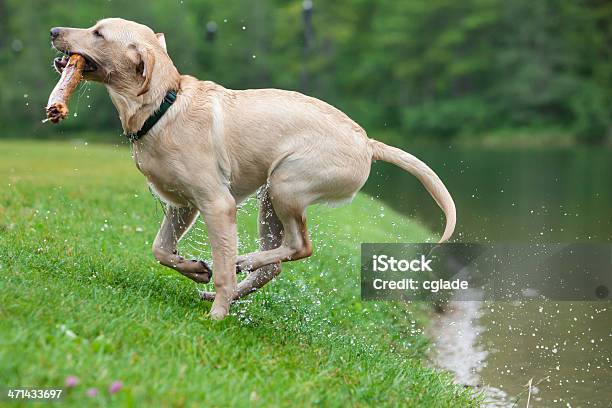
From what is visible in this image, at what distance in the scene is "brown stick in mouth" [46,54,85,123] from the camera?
5.62m

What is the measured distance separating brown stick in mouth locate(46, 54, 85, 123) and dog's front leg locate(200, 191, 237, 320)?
1.12 meters

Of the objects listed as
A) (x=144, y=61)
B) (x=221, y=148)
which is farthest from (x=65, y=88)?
(x=221, y=148)

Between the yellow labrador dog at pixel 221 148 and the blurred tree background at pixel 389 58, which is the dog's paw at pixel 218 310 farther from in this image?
the blurred tree background at pixel 389 58

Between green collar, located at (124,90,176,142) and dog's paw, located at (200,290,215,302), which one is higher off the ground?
green collar, located at (124,90,176,142)

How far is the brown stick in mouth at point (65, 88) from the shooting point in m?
5.62

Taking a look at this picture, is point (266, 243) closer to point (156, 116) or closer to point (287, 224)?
point (287, 224)

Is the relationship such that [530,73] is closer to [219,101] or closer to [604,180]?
[604,180]

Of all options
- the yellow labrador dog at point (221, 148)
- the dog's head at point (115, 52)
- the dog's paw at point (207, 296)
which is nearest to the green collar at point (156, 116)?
the yellow labrador dog at point (221, 148)

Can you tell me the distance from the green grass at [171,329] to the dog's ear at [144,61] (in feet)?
4.53

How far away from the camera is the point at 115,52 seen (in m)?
5.75

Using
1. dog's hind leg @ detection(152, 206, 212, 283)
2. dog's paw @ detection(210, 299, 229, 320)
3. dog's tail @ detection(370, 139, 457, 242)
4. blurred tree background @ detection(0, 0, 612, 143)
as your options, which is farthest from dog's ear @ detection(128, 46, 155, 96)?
blurred tree background @ detection(0, 0, 612, 143)

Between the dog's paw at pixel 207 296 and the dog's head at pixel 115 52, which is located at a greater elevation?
the dog's head at pixel 115 52

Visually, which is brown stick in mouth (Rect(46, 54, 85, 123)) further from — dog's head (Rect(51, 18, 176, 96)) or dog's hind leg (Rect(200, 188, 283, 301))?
dog's hind leg (Rect(200, 188, 283, 301))

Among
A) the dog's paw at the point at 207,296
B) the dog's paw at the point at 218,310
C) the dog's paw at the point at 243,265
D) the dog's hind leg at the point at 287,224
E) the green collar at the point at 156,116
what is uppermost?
the green collar at the point at 156,116
